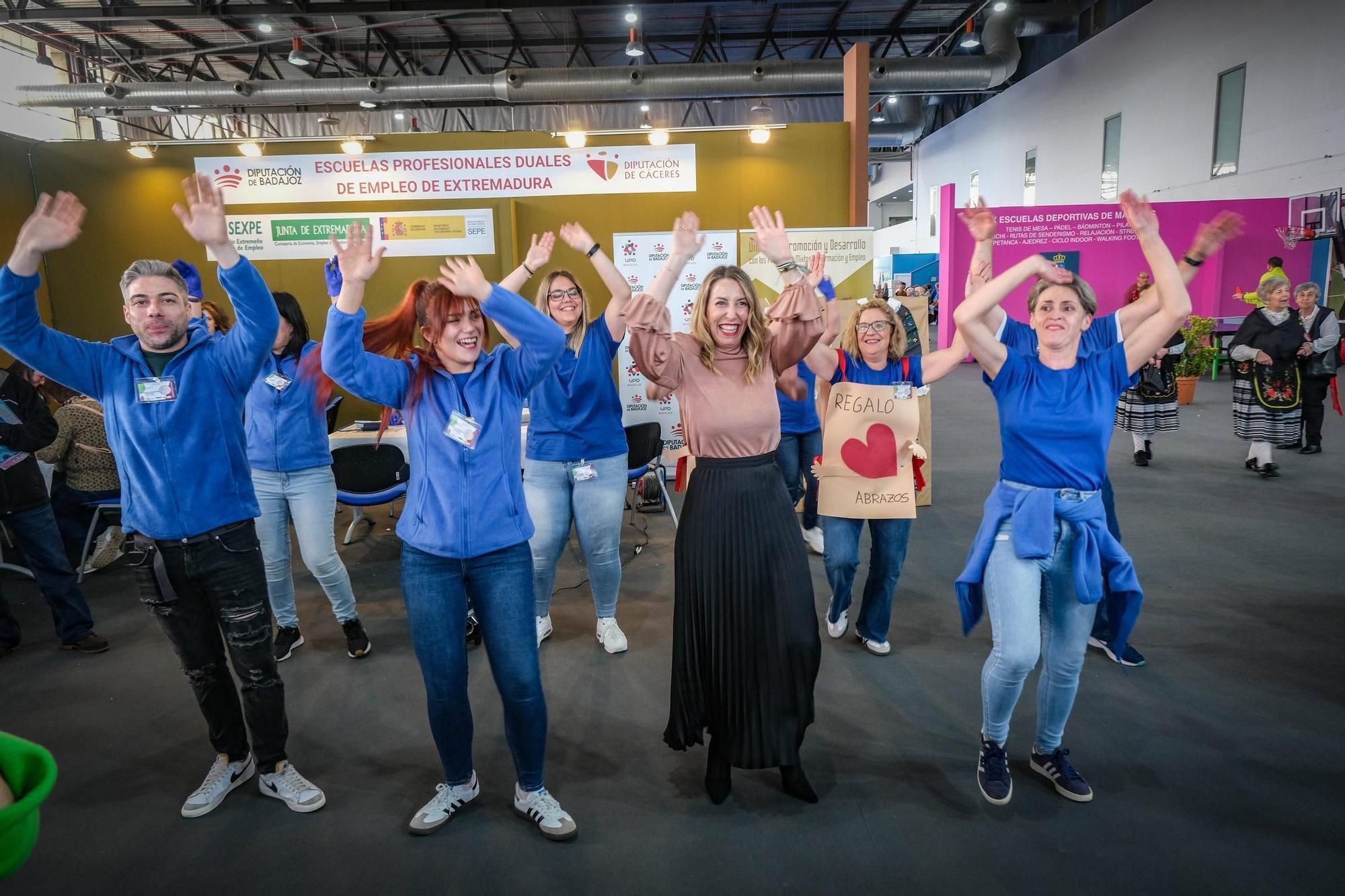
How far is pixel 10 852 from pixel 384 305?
6798 mm

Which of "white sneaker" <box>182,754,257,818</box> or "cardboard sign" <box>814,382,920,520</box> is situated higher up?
"cardboard sign" <box>814,382,920,520</box>

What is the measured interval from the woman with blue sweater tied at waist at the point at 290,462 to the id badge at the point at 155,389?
932 millimetres

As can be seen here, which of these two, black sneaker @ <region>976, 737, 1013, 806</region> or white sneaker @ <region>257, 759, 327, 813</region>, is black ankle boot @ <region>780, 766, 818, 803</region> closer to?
black sneaker @ <region>976, 737, 1013, 806</region>

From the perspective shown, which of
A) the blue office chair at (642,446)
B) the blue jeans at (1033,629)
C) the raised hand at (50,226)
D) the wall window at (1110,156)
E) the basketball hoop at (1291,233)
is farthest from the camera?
the wall window at (1110,156)

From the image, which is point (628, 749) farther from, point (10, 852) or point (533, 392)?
point (10, 852)

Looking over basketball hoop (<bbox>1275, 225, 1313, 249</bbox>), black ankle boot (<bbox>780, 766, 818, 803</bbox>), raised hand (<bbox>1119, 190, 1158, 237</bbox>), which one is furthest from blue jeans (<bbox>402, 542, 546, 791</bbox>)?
basketball hoop (<bbox>1275, 225, 1313, 249</bbox>)

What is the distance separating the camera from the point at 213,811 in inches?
102

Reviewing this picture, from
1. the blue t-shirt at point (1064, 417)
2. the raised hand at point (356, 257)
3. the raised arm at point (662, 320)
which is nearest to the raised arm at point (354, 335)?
the raised hand at point (356, 257)

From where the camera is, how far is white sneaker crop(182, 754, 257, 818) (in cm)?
257

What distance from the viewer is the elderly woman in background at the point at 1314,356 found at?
6625 millimetres

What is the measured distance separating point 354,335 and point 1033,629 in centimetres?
208

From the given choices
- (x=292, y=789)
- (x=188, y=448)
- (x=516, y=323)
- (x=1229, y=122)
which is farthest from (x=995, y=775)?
(x=1229, y=122)

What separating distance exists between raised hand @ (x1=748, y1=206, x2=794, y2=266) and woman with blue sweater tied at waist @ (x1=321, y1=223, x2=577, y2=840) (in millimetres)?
670

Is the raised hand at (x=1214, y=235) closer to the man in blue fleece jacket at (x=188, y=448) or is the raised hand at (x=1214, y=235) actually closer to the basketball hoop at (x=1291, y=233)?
the man in blue fleece jacket at (x=188, y=448)
